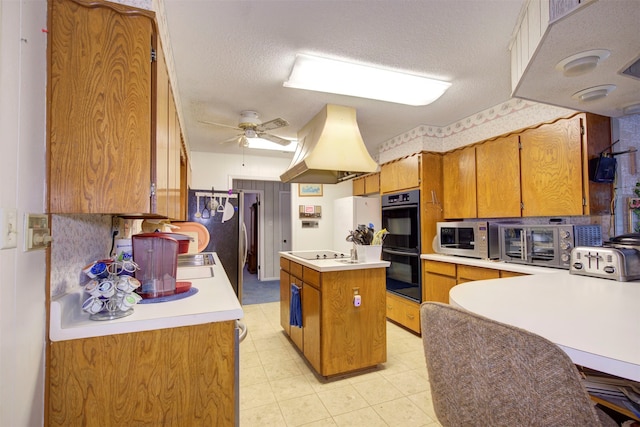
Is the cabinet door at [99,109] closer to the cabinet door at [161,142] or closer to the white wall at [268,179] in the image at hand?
the cabinet door at [161,142]


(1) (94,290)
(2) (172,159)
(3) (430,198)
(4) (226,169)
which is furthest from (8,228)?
(4) (226,169)

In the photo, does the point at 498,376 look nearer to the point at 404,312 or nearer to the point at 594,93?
the point at 594,93

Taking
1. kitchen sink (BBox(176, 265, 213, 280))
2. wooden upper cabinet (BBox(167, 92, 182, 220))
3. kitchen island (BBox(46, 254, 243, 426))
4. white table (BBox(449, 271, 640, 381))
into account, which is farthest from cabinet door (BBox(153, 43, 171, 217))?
white table (BBox(449, 271, 640, 381))

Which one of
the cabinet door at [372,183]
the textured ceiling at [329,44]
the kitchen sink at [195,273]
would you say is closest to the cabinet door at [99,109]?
the textured ceiling at [329,44]

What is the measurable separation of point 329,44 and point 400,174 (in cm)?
A: 213

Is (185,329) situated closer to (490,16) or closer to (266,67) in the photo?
(266,67)

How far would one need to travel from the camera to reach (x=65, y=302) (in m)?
1.02

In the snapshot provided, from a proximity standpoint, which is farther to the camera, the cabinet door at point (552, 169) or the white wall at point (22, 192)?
the cabinet door at point (552, 169)

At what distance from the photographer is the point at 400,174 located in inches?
145

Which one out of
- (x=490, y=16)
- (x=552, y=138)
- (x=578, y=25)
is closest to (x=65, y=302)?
(x=578, y=25)

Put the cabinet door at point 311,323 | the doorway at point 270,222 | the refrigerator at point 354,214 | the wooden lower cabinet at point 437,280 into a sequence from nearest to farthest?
1. the cabinet door at point 311,323
2. the wooden lower cabinet at point 437,280
3. the refrigerator at point 354,214
4. the doorway at point 270,222

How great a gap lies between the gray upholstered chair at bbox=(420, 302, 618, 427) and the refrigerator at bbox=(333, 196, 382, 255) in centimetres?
327

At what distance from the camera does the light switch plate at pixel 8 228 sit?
0.74 metres

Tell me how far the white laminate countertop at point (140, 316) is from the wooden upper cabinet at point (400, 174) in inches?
108
